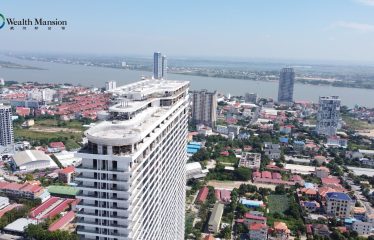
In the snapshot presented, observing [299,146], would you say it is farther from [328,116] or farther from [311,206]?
[311,206]

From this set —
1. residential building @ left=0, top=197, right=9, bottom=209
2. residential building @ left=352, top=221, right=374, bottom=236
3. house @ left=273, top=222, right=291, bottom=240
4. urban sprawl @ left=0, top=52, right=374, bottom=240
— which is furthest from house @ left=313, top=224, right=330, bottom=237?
residential building @ left=0, top=197, right=9, bottom=209

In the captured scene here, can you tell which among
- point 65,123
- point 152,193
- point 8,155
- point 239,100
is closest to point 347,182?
point 152,193

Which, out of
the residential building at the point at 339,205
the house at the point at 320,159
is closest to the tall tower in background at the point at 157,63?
the house at the point at 320,159

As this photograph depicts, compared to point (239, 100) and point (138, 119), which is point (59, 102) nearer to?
point (239, 100)

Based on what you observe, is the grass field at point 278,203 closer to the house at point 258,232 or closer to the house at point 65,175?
the house at point 258,232

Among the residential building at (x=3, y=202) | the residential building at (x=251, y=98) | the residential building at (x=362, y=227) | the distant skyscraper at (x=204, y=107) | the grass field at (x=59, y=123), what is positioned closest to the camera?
the residential building at (x=362, y=227)

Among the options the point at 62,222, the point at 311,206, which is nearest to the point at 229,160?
the point at 311,206
